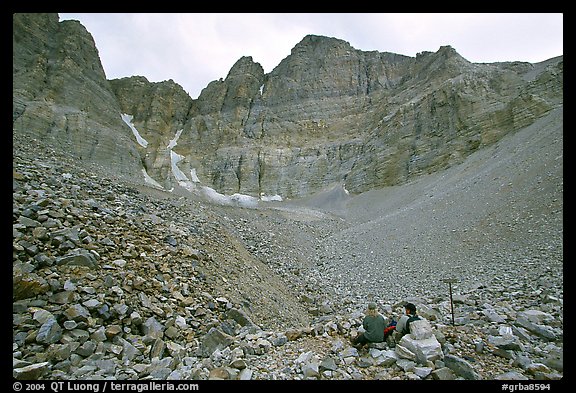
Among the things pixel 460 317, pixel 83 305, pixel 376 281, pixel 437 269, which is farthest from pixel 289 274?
pixel 83 305

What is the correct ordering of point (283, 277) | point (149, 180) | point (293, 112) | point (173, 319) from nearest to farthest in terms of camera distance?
point (173, 319), point (283, 277), point (149, 180), point (293, 112)

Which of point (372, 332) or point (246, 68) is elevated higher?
point (246, 68)

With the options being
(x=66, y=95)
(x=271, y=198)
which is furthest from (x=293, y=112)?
(x=66, y=95)

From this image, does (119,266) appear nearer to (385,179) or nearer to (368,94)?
(385,179)

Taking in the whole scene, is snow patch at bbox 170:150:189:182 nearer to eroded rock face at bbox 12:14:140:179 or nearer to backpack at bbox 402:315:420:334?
eroded rock face at bbox 12:14:140:179

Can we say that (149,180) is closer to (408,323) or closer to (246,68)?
(246,68)

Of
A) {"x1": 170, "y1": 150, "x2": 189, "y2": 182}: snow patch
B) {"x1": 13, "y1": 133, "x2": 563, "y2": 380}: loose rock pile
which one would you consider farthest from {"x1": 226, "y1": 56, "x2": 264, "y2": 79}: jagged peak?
{"x1": 13, "y1": 133, "x2": 563, "y2": 380}: loose rock pile

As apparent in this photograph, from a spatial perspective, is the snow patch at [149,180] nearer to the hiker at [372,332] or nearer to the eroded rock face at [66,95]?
the eroded rock face at [66,95]
